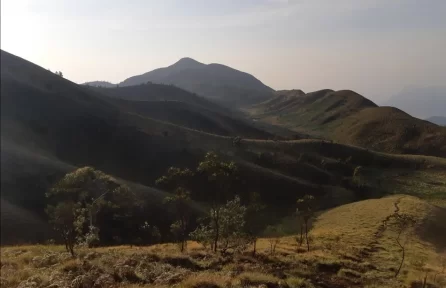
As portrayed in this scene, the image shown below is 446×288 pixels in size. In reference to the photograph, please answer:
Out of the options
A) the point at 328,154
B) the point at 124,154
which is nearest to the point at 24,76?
the point at 124,154

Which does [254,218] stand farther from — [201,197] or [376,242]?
[376,242]

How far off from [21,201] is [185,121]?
103639 mm

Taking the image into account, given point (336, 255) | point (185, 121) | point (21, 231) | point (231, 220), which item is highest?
point (185, 121)

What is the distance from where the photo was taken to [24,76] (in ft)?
301

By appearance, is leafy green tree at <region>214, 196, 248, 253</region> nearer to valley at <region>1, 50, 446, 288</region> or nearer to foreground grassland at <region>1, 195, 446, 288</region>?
valley at <region>1, 50, 446, 288</region>

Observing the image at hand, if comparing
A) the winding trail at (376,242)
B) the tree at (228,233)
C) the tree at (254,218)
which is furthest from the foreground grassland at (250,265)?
the tree at (254,218)

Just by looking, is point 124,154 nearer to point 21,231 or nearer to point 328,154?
point 21,231

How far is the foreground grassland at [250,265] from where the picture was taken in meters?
15.6

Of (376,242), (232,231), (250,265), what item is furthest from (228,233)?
(376,242)

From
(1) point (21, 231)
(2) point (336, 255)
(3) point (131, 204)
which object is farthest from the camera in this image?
(3) point (131, 204)

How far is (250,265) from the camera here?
21125 millimetres

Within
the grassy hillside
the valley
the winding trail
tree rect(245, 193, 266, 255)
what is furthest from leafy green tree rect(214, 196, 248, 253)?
the grassy hillside

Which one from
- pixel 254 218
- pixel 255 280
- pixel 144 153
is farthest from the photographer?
pixel 144 153

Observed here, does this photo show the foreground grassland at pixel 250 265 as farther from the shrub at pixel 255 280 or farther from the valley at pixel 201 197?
the valley at pixel 201 197
